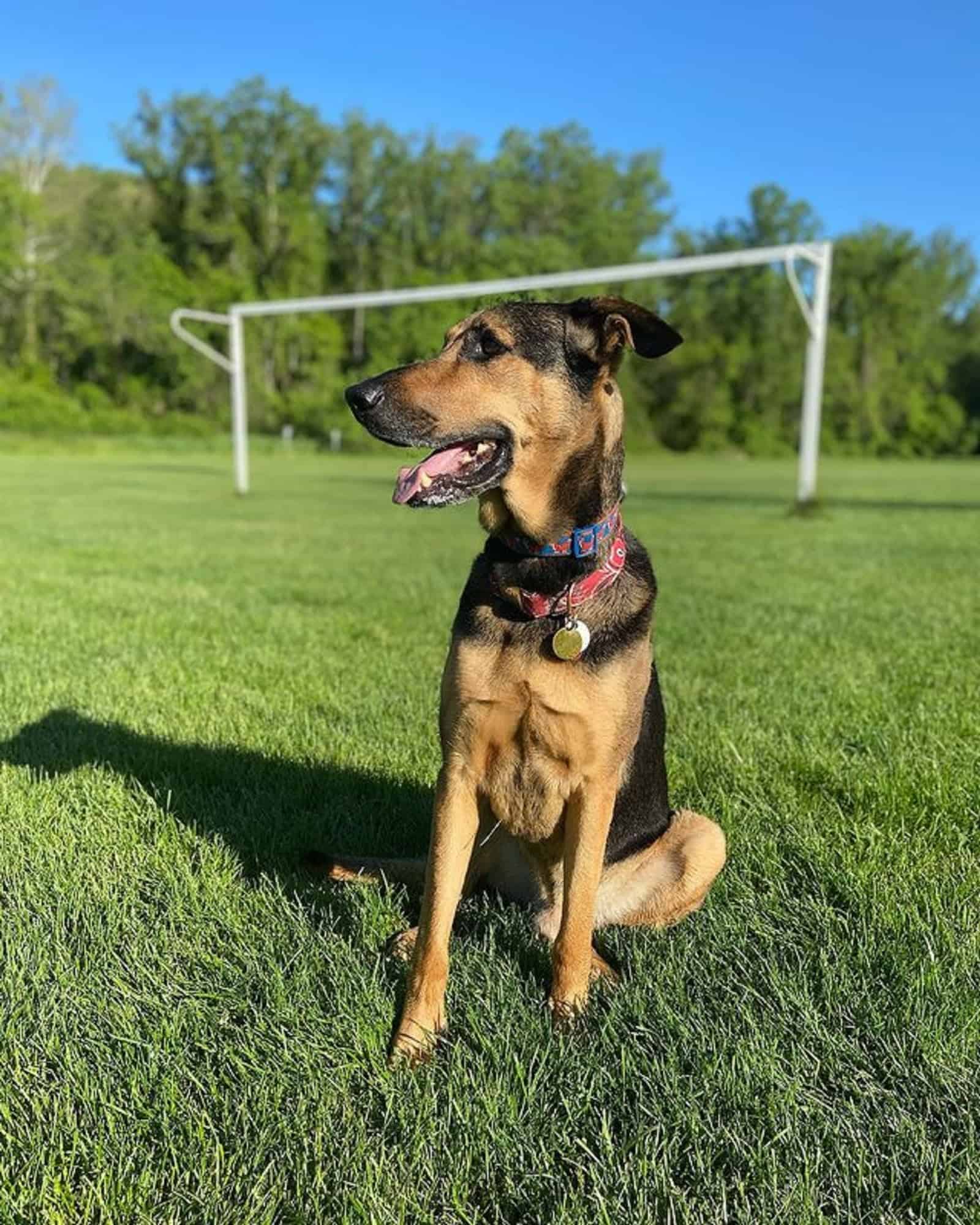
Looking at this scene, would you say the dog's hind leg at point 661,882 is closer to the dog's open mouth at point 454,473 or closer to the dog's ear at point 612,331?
the dog's open mouth at point 454,473

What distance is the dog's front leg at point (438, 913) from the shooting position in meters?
2.42

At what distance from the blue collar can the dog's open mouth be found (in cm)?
Answer: 21

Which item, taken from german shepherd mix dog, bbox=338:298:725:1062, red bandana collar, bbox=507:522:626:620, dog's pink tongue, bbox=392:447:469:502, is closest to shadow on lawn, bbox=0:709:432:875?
german shepherd mix dog, bbox=338:298:725:1062

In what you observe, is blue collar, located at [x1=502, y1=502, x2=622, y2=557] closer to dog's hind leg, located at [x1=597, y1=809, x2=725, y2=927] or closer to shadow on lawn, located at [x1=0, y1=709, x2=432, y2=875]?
dog's hind leg, located at [x1=597, y1=809, x2=725, y2=927]

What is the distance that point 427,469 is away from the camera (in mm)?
2654

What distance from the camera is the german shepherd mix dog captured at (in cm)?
258

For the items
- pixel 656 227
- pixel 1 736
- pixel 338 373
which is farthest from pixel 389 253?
pixel 1 736

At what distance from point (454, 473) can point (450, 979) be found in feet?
4.78

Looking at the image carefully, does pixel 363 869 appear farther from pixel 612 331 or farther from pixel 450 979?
pixel 612 331

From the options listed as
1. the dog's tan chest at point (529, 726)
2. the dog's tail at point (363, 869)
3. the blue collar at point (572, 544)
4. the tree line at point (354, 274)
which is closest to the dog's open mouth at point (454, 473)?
the blue collar at point (572, 544)

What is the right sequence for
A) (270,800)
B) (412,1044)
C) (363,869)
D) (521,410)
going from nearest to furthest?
(412,1044) < (521,410) < (363,869) < (270,800)

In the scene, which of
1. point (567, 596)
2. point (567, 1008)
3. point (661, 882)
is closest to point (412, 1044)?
point (567, 1008)

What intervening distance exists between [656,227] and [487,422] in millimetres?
85786

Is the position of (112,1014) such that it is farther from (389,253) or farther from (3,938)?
(389,253)
